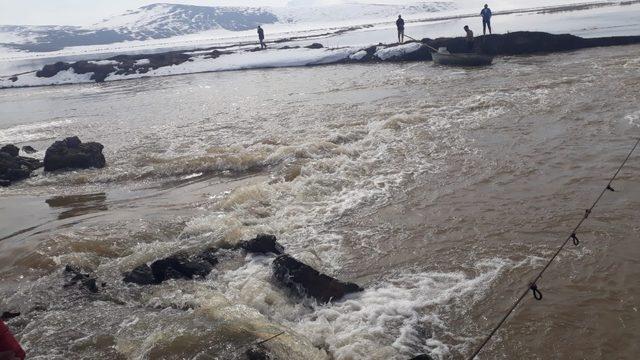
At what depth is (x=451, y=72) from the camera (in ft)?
74.6

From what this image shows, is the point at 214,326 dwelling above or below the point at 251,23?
below

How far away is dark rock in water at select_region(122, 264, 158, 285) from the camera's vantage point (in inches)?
249

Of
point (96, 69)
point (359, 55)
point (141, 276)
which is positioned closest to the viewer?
point (141, 276)

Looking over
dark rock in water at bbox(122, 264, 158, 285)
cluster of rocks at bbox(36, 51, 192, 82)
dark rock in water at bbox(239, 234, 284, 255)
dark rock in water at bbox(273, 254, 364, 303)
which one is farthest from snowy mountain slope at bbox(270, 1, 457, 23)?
dark rock in water at bbox(273, 254, 364, 303)

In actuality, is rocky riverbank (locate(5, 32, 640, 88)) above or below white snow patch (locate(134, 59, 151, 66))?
below

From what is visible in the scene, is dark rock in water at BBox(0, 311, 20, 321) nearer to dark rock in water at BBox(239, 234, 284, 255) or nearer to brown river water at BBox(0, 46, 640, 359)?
brown river water at BBox(0, 46, 640, 359)

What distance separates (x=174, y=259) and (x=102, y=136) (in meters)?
13.3

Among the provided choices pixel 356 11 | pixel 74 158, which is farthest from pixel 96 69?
pixel 356 11

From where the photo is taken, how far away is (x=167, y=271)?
6434 millimetres

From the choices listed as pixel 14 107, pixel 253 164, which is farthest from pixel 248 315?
pixel 14 107

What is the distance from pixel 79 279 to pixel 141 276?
34.2 inches

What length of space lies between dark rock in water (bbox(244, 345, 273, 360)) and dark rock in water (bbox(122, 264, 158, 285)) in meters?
2.36

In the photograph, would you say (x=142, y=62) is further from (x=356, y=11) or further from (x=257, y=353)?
(x=356, y=11)

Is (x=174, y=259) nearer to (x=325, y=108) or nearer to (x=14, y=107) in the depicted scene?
(x=325, y=108)
